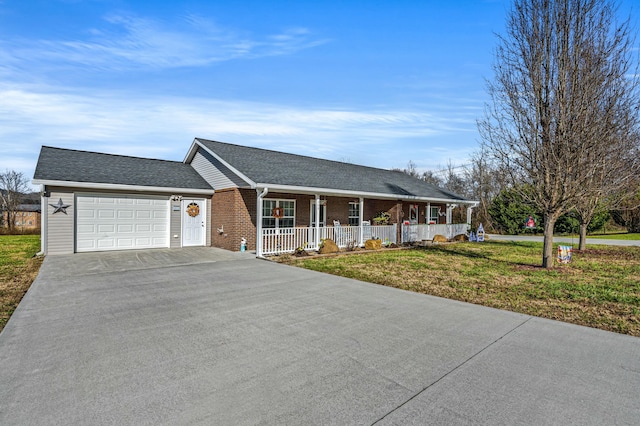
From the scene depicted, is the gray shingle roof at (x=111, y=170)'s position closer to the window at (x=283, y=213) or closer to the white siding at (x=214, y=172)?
the white siding at (x=214, y=172)

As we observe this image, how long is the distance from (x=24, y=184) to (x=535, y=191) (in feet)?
151

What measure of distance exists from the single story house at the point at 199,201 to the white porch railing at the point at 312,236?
0.04 metres

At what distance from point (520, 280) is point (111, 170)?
14378mm

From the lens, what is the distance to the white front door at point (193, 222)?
1412cm

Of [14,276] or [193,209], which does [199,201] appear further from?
[14,276]

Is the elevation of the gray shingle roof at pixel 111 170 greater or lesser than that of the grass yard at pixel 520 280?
greater

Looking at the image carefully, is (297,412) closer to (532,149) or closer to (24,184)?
(532,149)

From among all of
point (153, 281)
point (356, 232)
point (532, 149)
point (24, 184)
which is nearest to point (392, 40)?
point (532, 149)

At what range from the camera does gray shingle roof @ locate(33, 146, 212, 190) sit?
1202 centimetres

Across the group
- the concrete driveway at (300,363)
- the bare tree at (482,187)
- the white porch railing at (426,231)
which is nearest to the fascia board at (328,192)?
the white porch railing at (426,231)

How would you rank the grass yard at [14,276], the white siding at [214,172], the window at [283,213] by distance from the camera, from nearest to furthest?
1. the grass yard at [14,276]
2. the white siding at [214,172]
3. the window at [283,213]

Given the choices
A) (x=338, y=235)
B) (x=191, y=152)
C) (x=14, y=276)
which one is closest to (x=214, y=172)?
(x=191, y=152)

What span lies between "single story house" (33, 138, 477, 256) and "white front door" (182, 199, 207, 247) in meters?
0.04

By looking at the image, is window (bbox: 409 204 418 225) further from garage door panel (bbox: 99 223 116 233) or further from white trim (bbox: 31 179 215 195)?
garage door panel (bbox: 99 223 116 233)
